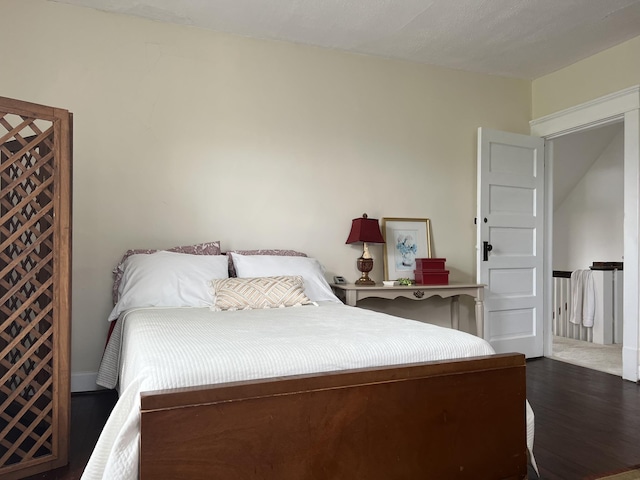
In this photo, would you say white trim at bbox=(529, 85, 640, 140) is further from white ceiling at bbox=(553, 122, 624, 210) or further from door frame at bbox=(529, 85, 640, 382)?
white ceiling at bbox=(553, 122, 624, 210)

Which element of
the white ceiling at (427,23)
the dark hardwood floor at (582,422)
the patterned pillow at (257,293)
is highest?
the white ceiling at (427,23)

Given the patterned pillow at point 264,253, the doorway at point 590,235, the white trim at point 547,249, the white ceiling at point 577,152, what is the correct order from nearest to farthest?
1. the patterned pillow at point 264,253
2. the white trim at point 547,249
3. the doorway at point 590,235
4. the white ceiling at point 577,152

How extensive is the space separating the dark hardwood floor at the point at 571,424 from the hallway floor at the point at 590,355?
0.28m

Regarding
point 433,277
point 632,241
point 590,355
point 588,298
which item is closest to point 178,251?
point 433,277

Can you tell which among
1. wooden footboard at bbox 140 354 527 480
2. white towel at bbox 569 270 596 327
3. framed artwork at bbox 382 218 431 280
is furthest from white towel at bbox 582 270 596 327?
wooden footboard at bbox 140 354 527 480

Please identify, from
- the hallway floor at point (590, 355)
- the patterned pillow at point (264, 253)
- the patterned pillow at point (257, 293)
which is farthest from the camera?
the hallway floor at point (590, 355)

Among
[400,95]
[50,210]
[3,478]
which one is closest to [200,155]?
[50,210]

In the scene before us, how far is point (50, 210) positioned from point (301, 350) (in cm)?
135

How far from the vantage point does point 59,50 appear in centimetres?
306

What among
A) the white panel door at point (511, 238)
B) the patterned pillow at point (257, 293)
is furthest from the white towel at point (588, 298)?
the patterned pillow at point (257, 293)

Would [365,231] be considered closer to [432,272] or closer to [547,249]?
[432,272]

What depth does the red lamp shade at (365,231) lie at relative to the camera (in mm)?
3588

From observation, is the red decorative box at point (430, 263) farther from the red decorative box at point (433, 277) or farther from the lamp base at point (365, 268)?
the lamp base at point (365, 268)

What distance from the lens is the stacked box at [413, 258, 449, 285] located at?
12.2 feet
